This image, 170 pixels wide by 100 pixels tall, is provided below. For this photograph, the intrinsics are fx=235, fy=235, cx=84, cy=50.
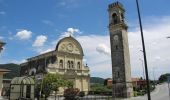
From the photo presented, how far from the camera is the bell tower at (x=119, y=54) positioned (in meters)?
50.8

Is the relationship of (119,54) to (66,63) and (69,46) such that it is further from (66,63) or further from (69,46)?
(69,46)

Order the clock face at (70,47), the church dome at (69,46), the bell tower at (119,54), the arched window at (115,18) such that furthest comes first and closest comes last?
the clock face at (70,47) < the church dome at (69,46) < the arched window at (115,18) < the bell tower at (119,54)

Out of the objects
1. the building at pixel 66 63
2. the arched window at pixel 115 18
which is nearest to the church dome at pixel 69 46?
the building at pixel 66 63

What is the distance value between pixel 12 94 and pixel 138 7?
24789mm

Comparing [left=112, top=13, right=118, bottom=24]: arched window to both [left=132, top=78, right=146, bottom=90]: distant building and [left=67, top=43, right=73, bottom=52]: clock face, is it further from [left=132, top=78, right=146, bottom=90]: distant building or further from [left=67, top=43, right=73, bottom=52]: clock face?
[left=132, top=78, right=146, bottom=90]: distant building

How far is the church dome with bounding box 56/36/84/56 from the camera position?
6347cm

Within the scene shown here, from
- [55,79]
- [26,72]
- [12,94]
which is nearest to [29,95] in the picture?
[12,94]

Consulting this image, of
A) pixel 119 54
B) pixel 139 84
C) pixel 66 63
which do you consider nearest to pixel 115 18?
pixel 119 54

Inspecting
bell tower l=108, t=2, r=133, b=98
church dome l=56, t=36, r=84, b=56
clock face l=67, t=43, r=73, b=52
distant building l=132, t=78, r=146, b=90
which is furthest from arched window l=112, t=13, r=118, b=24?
distant building l=132, t=78, r=146, b=90

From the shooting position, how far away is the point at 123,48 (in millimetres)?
52000

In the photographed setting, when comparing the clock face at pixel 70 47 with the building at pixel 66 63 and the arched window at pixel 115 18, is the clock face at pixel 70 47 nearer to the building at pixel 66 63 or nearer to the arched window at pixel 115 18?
the building at pixel 66 63

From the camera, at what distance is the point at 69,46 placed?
66000 millimetres

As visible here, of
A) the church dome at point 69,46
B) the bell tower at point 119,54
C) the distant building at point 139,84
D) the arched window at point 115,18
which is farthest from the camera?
the distant building at point 139,84

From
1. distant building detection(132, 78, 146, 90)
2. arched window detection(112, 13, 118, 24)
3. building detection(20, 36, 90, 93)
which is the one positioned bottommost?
distant building detection(132, 78, 146, 90)
